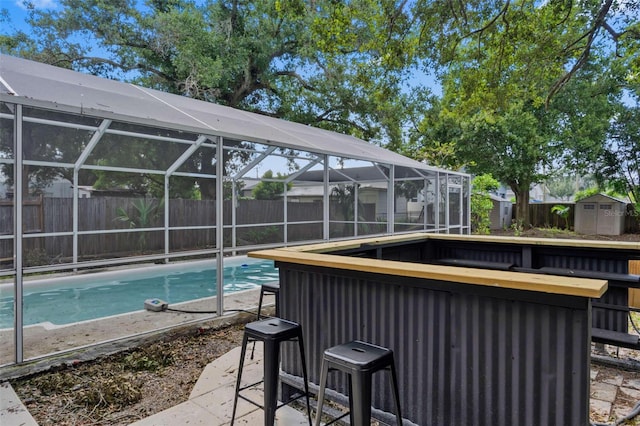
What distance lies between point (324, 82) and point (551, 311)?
11.6 metres

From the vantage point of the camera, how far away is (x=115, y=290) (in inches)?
254

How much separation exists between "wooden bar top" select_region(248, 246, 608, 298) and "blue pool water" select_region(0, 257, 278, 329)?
314 cm

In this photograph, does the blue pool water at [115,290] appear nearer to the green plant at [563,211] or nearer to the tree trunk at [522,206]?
the tree trunk at [522,206]

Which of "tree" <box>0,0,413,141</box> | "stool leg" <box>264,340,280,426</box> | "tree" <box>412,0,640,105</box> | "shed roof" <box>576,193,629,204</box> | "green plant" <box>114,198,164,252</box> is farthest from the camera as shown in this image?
"shed roof" <box>576,193,629,204</box>

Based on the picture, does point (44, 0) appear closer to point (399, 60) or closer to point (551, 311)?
point (399, 60)

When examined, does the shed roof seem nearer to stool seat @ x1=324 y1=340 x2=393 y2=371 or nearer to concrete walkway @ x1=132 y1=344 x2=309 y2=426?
concrete walkway @ x1=132 y1=344 x2=309 y2=426

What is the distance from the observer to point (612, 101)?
14.2 m

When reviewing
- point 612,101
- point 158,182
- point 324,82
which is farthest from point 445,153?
point 158,182

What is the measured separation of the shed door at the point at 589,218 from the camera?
1576 centimetres

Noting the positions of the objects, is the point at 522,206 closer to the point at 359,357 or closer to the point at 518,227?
the point at 518,227


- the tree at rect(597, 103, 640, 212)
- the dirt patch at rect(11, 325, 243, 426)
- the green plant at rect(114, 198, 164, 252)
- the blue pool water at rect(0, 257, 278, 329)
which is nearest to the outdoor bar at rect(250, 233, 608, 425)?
the dirt patch at rect(11, 325, 243, 426)

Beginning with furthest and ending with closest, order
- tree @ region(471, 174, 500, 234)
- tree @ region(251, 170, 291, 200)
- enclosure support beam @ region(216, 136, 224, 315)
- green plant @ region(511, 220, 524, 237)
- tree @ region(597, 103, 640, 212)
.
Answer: green plant @ region(511, 220, 524, 237) → tree @ region(597, 103, 640, 212) → tree @ region(471, 174, 500, 234) → tree @ region(251, 170, 291, 200) → enclosure support beam @ region(216, 136, 224, 315)

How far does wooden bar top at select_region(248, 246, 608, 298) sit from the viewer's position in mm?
1458

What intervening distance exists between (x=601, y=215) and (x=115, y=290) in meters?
17.7
